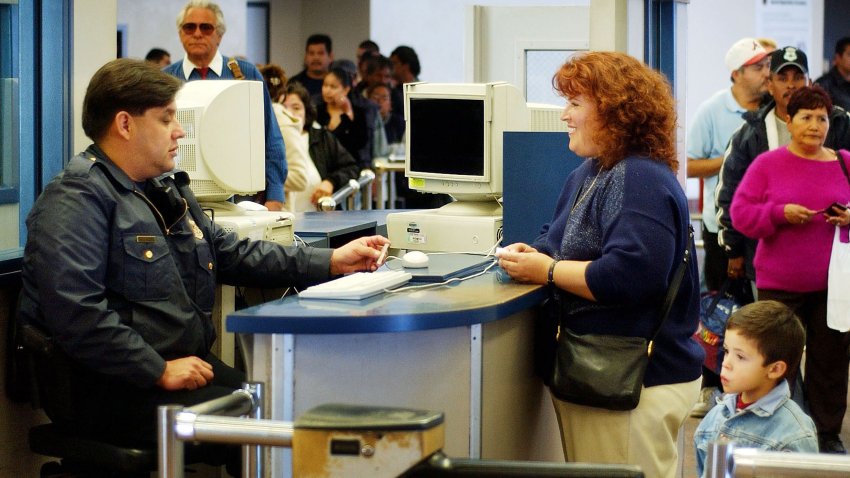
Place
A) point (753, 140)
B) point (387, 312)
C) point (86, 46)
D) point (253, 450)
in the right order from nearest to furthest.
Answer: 1. point (253, 450)
2. point (387, 312)
3. point (86, 46)
4. point (753, 140)

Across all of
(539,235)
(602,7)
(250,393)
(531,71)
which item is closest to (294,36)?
(531,71)

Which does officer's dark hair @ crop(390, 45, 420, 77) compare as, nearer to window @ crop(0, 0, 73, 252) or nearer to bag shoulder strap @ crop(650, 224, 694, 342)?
window @ crop(0, 0, 73, 252)

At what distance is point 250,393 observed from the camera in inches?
80.0

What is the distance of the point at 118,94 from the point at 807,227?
2671 mm

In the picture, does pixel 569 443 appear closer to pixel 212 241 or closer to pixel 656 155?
pixel 656 155

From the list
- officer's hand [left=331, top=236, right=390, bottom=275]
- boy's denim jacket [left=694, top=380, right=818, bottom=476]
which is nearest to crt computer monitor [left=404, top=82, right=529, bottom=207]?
officer's hand [left=331, top=236, right=390, bottom=275]

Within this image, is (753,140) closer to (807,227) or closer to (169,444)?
(807,227)

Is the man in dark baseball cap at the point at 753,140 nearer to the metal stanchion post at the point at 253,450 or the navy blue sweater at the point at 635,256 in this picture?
the navy blue sweater at the point at 635,256

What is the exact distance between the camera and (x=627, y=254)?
2646mm

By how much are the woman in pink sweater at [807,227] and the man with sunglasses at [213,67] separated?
1.89m

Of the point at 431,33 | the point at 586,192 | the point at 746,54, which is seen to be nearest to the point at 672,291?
the point at 586,192

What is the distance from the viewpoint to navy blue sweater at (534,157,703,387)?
266cm

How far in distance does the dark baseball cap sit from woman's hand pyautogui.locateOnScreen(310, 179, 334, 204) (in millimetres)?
2461

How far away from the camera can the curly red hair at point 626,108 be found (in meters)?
2.76
